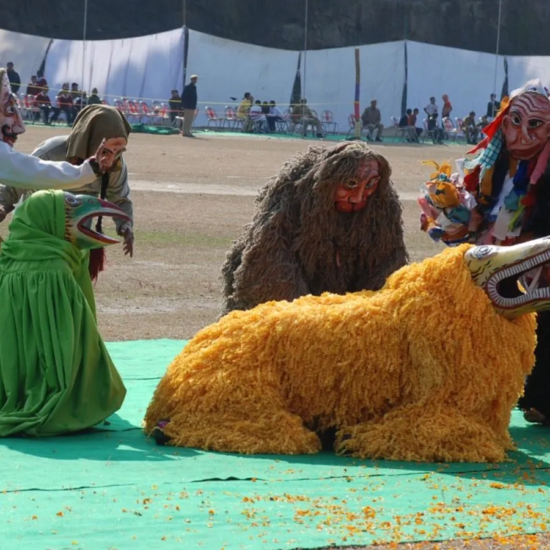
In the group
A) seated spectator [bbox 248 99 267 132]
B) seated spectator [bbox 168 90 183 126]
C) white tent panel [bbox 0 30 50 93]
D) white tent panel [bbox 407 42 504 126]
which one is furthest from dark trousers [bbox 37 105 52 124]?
white tent panel [bbox 407 42 504 126]

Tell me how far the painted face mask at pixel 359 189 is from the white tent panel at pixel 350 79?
26613mm

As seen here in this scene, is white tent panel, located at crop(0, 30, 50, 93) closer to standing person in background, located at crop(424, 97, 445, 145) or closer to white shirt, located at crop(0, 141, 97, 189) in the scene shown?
standing person in background, located at crop(424, 97, 445, 145)

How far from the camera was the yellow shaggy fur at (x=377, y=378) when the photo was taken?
181 inches

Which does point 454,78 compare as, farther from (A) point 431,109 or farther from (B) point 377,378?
(B) point 377,378

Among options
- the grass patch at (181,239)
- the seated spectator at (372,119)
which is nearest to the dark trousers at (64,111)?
the seated spectator at (372,119)

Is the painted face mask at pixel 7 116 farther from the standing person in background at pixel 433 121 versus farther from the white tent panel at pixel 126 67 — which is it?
the standing person in background at pixel 433 121

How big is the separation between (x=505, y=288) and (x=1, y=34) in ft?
96.1

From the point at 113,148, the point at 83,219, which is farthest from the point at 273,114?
the point at 83,219

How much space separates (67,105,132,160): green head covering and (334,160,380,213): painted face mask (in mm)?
1083

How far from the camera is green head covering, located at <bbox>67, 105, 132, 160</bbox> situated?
5.74 metres

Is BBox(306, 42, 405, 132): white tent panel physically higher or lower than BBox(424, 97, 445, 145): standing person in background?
higher

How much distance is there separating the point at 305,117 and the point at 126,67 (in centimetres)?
481

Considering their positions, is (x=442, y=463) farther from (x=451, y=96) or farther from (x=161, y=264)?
(x=451, y=96)

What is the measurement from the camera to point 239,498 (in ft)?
13.1
